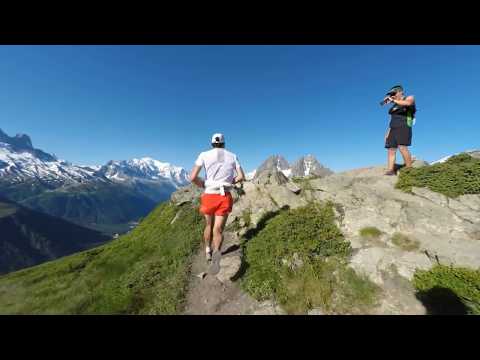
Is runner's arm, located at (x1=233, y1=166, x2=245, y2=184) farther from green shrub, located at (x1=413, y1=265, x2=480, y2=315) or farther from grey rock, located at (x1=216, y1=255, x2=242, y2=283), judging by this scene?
green shrub, located at (x1=413, y1=265, x2=480, y2=315)

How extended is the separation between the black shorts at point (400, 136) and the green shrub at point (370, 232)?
5.20 metres

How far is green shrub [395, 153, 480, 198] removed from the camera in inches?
419

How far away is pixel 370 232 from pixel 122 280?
35.5 feet

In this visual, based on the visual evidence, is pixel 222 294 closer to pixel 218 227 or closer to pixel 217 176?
pixel 218 227

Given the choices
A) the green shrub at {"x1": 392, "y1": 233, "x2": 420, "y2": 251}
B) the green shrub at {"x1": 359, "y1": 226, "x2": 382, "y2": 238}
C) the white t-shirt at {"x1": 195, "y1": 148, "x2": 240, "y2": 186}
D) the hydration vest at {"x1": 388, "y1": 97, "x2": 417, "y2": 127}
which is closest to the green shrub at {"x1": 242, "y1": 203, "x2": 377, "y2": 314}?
the green shrub at {"x1": 359, "y1": 226, "x2": 382, "y2": 238}

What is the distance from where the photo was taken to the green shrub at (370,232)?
963 centimetres

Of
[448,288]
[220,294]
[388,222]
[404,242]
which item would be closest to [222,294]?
[220,294]

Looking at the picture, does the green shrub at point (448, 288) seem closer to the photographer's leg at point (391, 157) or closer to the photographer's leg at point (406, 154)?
the photographer's leg at point (406, 154)

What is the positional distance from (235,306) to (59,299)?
7504 millimetres

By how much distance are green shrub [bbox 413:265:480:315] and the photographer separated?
6.83 m
